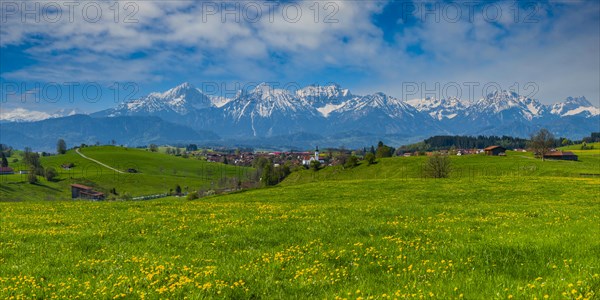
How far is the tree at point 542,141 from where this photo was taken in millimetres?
133250

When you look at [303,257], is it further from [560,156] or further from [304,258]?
[560,156]

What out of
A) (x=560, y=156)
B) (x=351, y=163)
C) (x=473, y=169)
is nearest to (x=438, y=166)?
(x=473, y=169)

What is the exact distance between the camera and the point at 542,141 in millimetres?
134375

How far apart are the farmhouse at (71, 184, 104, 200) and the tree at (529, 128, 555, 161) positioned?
203m

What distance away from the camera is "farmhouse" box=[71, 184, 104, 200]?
192m

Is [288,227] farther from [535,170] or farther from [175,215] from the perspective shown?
[535,170]

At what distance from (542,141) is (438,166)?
2835 inches

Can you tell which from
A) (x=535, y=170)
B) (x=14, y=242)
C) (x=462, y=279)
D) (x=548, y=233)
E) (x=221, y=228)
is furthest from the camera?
(x=535, y=170)

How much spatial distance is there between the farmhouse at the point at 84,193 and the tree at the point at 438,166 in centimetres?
17167

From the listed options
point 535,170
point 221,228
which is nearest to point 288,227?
point 221,228

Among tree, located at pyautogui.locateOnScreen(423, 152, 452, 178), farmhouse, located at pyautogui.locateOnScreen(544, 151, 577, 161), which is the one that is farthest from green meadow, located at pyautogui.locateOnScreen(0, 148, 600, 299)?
farmhouse, located at pyautogui.locateOnScreen(544, 151, 577, 161)

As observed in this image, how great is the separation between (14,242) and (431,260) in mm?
16942

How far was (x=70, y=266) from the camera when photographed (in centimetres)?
1184

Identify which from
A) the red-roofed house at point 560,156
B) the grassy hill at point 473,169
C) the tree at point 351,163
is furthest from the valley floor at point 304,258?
the red-roofed house at point 560,156
